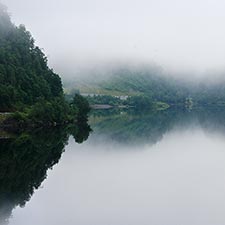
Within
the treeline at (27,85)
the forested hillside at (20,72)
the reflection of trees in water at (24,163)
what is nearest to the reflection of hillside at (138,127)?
the treeline at (27,85)

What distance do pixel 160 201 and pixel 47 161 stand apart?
1926 cm

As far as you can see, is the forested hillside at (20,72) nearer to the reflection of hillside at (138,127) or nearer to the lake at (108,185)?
the reflection of hillside at (138,127)

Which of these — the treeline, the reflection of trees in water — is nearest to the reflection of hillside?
the treeline

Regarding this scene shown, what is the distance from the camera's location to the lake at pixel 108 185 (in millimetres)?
26969

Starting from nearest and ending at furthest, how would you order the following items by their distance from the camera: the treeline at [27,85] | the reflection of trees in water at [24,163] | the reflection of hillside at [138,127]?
the reflection of trees in water at [24,163] < the reflection of hillside at [138,127] < the treeline at [27,85]

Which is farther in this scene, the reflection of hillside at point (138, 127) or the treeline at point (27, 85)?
the treeline at point (27, 85)

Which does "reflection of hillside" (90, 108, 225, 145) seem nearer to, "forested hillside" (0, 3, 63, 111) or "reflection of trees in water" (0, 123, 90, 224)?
"reflection of trees in water" (0, 123, 90, 224)

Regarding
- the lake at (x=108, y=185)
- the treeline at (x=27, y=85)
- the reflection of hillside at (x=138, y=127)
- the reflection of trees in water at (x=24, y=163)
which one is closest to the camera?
the lake at (x=108, y=185)

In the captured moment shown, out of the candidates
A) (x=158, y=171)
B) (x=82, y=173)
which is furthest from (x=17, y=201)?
(x=158, y=171)

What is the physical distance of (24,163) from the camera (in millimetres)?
45719

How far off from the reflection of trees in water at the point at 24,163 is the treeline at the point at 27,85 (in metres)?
11.2

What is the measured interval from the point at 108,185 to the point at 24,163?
1284cm

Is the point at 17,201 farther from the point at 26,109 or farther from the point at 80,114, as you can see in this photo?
the point at 80,114

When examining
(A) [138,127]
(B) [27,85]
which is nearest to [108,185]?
(B) [27,85]
